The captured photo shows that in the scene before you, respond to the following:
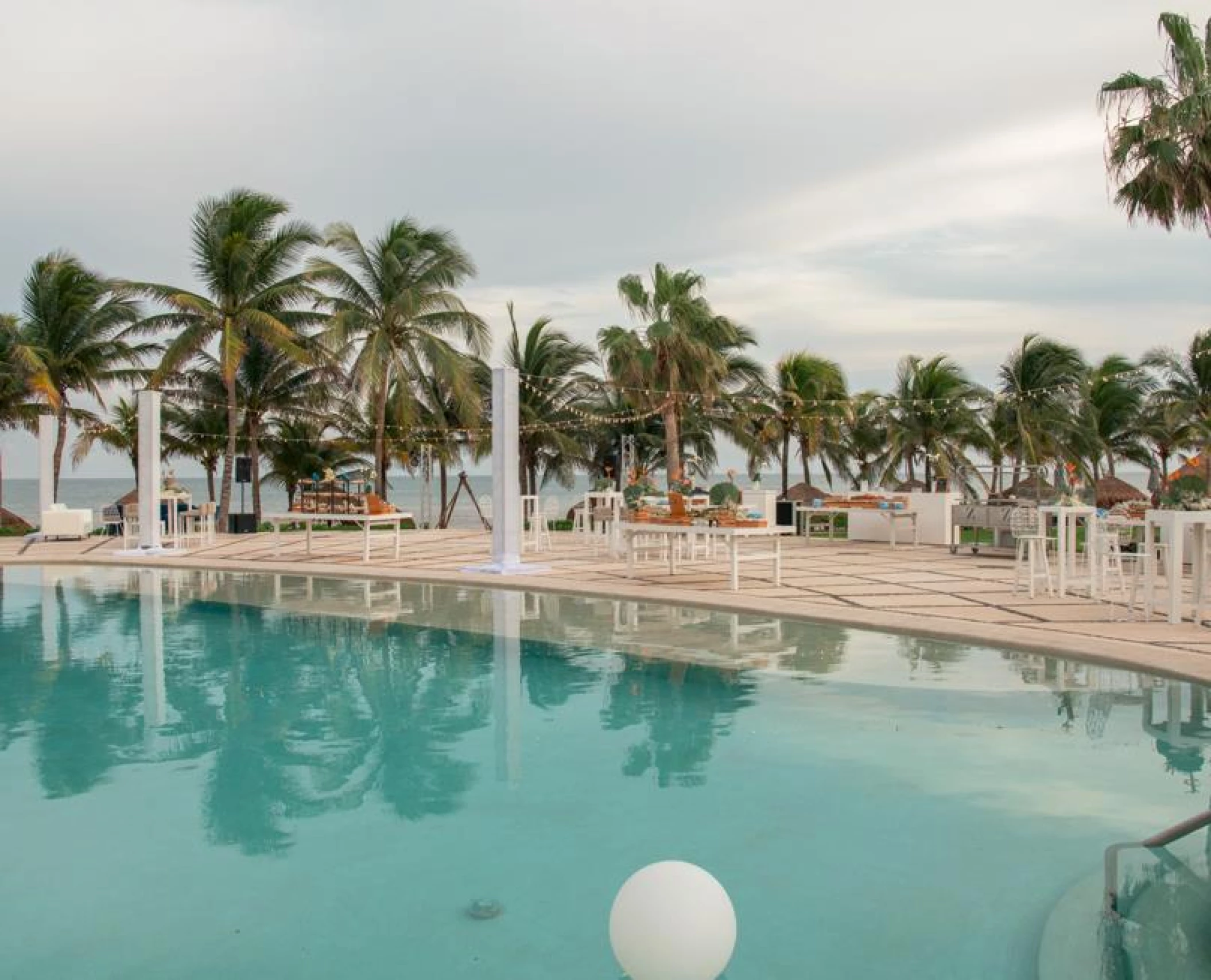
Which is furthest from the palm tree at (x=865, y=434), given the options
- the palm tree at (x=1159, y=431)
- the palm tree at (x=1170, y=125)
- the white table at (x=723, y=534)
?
the white table at (x=723, y=534)

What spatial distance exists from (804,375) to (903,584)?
47.6 feet

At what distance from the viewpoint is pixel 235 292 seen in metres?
18.8

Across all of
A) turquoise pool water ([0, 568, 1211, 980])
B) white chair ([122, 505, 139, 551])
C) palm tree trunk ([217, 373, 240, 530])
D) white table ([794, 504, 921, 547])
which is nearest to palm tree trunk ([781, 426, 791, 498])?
white table ([794, 504, 921, 547])

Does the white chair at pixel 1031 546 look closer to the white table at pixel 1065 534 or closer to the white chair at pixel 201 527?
the white table at pixel 1065 534

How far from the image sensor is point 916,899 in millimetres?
2869

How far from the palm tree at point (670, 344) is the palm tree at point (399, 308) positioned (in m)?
2.94

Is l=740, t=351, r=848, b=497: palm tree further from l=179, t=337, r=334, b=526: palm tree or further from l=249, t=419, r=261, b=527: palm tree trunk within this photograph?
l=249, t=419, r=261, b=527: palm tree trunk

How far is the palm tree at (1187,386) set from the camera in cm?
2323

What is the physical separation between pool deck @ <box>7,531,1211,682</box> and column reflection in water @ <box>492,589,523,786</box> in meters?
1.14

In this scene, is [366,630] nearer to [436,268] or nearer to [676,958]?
[676,958]

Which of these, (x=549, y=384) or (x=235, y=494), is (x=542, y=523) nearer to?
(x=549, y=384)

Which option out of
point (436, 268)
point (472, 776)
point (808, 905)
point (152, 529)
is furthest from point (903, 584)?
point (436, 268)

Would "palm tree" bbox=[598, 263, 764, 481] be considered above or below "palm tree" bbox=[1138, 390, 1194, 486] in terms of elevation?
above

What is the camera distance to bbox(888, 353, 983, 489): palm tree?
23.4 metres
